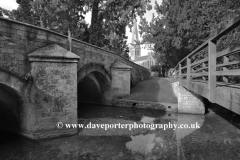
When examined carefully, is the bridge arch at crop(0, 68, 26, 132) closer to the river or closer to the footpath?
the river

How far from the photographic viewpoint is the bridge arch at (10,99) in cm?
516

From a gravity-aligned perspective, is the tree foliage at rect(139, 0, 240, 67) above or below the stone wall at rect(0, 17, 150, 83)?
above

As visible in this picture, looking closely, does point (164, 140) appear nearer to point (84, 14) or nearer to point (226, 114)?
point (226, 114)

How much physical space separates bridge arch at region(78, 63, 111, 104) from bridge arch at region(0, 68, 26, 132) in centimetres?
486

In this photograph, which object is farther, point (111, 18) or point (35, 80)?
point (111, 18)

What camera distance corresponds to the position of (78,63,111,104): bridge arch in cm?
1115

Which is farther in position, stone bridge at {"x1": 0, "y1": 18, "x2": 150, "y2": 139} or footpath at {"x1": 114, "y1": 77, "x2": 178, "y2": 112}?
footpath at {"x1": 114, "y1": 77, "x2": 178, "y2": 112}

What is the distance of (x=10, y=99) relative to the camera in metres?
5.92

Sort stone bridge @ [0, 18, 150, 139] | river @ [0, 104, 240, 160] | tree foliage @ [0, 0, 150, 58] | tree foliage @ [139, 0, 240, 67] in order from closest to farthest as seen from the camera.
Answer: river @ [0, 104, 240, 160]
stone bridge @ [0, 18, 150, 139]
tree foliage @ [139, 0, 240, 67]
tree foliage @ [0, 0, 150, 58]

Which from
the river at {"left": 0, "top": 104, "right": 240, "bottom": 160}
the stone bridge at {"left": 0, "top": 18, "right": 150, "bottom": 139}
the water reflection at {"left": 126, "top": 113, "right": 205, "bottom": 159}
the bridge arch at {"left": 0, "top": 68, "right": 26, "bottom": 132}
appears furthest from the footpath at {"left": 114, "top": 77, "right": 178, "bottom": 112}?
the bridge arch at {"left": 0, "top": 68, "right": 26, "bottom": 132}

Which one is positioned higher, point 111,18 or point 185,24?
point 111,18

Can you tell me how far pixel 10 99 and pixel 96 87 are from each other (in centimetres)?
665

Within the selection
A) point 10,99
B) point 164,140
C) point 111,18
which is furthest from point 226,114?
point 111,18

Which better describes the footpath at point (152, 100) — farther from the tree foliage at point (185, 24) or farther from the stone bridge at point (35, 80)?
the stone bridge at point (35, 80)
